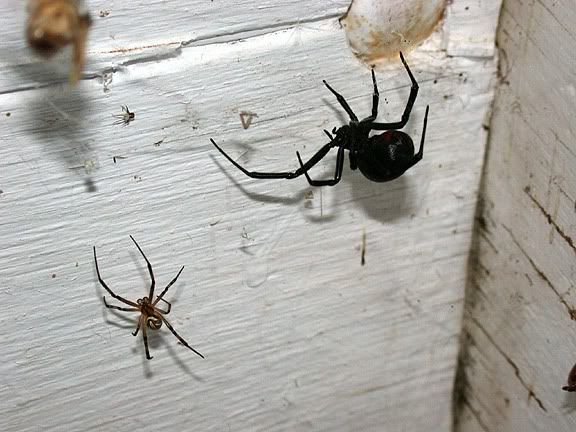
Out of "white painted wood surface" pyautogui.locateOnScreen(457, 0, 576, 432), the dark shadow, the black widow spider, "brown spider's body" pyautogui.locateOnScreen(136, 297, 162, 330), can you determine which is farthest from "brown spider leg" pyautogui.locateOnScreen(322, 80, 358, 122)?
the dark shadow

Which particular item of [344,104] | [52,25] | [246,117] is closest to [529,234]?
[344,104]

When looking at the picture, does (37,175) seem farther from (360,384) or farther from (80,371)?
(360,384)

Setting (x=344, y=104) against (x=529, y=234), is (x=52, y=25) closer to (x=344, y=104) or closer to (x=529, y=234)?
(x=344, y=104)

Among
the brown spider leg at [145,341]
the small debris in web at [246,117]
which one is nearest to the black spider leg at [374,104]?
the small debris in web at [246,117]

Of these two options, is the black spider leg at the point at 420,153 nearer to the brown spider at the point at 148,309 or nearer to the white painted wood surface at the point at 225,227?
the white painted wood surface at the point at 225,227

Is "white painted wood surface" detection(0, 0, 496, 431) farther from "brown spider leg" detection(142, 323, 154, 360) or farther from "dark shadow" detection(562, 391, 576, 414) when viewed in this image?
"dark shadow" detection(562, 391, 576, 414)
